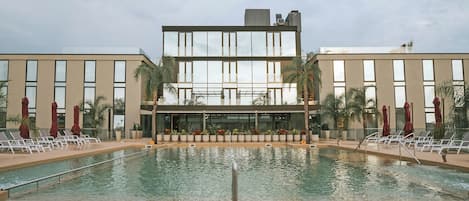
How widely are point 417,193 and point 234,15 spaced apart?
41694 mm

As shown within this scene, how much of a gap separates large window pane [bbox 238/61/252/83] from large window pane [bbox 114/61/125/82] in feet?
34.7

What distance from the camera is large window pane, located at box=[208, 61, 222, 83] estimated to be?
118 ft

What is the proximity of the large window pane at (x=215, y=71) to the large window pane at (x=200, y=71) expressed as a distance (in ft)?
1.56

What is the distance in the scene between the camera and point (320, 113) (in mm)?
31641

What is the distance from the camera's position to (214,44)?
36500mm

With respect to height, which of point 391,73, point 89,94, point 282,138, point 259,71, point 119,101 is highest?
point 259,71

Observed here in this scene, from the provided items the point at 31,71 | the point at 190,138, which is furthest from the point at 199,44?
the point at 31,71

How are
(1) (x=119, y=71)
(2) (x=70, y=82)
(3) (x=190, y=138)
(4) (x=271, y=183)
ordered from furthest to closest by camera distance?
(1) (x=119, y=71), (2) (x=70, y=82), (3) (x=190, y=138), (4) (x=271, y=183)

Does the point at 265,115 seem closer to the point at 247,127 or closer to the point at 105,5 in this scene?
the point at 247,127

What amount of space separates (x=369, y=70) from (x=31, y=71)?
29379 mm

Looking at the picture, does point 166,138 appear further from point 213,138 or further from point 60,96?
point 60,96

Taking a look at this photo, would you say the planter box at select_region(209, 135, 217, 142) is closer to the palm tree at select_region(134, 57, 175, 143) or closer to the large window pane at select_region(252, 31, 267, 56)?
the palm tree at select_region(134, 57, 175, 143)

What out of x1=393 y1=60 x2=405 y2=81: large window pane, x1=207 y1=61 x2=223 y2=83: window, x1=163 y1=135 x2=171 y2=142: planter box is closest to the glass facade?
x1=207 y1=61 x2=223 y2=83: window

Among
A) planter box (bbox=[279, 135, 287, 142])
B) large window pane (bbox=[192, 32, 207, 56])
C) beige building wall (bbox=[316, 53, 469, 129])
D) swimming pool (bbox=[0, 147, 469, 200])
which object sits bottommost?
swimming pool (bbox=[0, 147, 469, 200])
